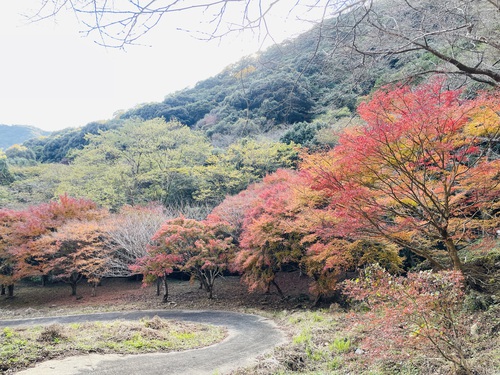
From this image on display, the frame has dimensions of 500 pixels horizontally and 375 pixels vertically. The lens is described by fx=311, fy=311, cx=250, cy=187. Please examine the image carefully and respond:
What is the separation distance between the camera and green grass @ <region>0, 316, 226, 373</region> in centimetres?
499

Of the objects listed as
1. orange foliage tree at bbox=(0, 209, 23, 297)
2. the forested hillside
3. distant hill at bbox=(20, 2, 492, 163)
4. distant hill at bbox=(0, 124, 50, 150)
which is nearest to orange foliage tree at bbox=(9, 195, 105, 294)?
orange foliage tree at bbox=(0, 209, 23, 297)

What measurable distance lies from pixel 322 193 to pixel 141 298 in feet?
40.0

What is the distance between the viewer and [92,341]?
6211mm

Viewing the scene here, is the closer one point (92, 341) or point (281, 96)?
point (281, 96)

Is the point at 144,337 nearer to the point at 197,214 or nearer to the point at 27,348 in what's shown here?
the point at 27,348

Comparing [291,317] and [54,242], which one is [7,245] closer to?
[54,242]

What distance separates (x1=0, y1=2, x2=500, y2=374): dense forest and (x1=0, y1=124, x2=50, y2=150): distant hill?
122 ft

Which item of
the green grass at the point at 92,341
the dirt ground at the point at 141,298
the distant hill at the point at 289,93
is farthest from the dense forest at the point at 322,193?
the green grass at the point at 92,341

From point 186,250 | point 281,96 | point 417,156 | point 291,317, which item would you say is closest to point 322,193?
point 417,156

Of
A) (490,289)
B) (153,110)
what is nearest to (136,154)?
(153,110)

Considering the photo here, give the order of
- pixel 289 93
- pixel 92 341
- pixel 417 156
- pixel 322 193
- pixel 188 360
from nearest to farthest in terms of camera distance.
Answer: pixel 289 93
pixel 417 156
pixel 188 360
pixel 92 341
pixel 322 193

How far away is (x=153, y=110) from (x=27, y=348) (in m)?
39.8

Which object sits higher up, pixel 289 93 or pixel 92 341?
pixel 289 93

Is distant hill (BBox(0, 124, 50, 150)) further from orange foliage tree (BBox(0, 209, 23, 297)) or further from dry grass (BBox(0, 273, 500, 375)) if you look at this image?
Result: dry grass (BBox(0, 273, 500, 375))
